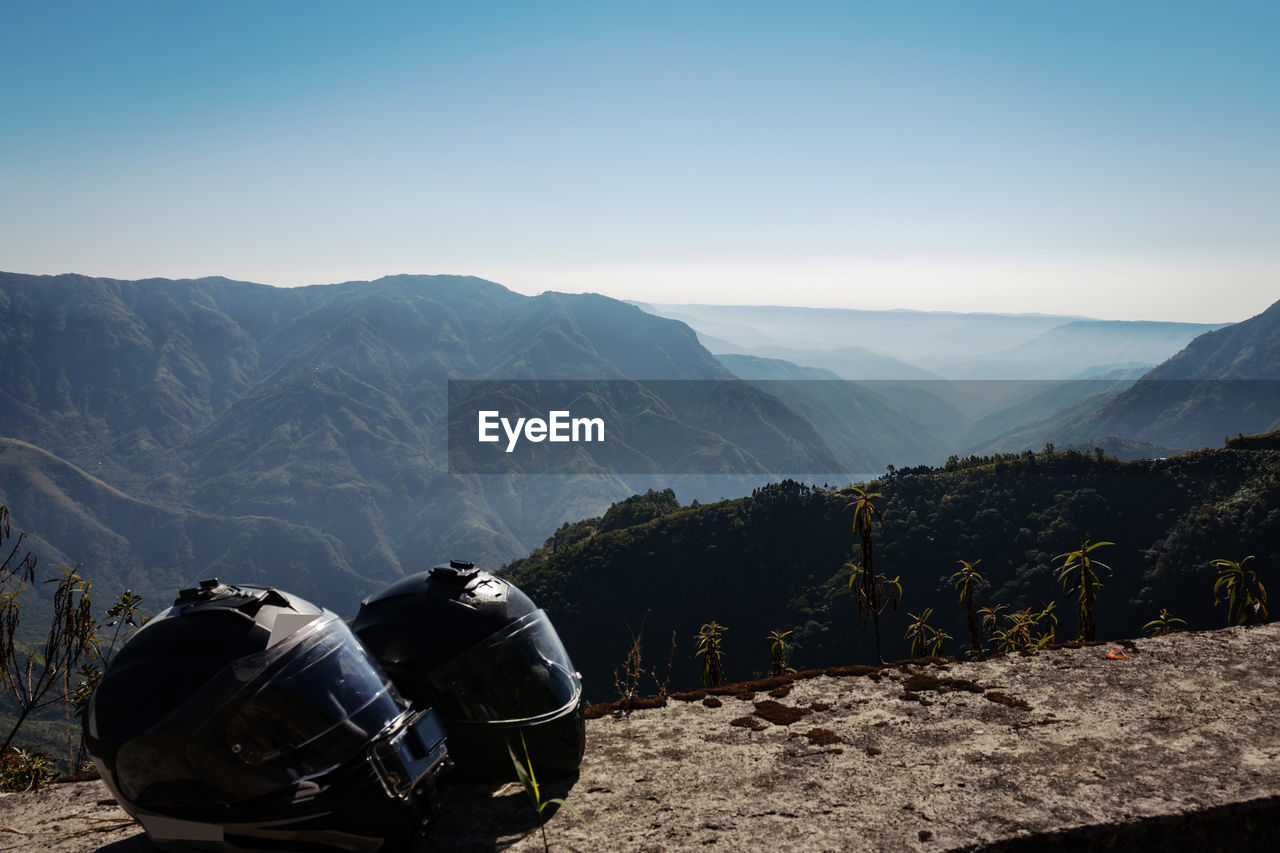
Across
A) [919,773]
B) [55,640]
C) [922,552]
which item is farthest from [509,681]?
[922,552]

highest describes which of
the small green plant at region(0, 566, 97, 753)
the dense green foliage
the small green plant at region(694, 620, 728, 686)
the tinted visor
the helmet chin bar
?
the tinted visor

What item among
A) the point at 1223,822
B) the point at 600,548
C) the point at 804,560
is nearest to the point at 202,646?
the point at 1223,822

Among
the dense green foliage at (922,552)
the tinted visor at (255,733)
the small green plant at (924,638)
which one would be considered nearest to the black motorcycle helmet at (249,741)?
the tinted visor at (255,733)

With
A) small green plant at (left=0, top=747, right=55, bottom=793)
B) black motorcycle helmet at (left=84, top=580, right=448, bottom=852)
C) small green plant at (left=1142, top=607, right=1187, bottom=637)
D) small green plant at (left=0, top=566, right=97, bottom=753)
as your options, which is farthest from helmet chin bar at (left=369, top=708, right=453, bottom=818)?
small green plant at (left=1142, top=607, right=1187, bottom=637)

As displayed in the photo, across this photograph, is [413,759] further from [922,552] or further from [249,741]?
[922,552]

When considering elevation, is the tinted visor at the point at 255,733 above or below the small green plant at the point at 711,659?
above

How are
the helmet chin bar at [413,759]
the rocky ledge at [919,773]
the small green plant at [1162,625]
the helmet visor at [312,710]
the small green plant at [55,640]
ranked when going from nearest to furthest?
the helmet visor at [312,710] < the helmet chin bar at [413,759] < the rocky ledge at [919,773] < the small green plant at [55,640] < the small green plant at [1162,625]

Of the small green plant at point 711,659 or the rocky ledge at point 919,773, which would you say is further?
the small green plant at point 711,659

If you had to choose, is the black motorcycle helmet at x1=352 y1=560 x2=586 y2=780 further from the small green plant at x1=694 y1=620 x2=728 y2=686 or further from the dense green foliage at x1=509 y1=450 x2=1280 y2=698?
the dense green foliage at x1=509 y1=450 x2=1280 y2=698

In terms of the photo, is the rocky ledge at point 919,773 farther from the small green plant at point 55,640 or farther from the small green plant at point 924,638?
the small green plant at point 924,638
